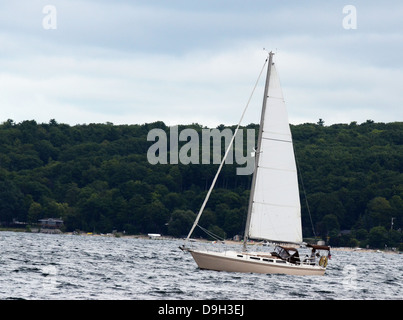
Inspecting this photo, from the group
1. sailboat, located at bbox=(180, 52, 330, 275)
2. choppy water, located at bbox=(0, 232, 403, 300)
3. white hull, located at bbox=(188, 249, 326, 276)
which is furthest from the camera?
sailboat, located at bbox=(180, 52, 330, 275)

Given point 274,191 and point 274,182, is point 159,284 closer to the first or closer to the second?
point 274,191

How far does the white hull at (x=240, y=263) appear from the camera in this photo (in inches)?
2386

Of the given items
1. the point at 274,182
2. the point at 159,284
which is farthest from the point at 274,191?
the point at 159,284

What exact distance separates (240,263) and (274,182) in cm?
692

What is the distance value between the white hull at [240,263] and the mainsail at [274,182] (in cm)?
200

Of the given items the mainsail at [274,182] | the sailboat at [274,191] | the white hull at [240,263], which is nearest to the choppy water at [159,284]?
the white hull at [240,263]

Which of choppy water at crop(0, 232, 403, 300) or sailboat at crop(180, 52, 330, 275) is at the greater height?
sailboat at crop(180, 52, 330, 275)

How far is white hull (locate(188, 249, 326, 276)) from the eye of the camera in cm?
6059

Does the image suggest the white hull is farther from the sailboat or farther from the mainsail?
the mainsail

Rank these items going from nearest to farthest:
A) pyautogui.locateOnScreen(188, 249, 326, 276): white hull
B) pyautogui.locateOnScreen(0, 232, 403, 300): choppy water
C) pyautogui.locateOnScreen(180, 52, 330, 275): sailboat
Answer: pyautogui.locateOnScreen(0, 232, 403, 300): choppy water
pyautogui.locateOnScreen(188, 249, 326, 276): white hull
pyautogui.locateOnScreen(180, 52, 330, 275): sailboat

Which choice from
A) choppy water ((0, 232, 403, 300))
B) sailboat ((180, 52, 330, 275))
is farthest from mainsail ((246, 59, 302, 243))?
choppy water ((0, 232, 403, 300))

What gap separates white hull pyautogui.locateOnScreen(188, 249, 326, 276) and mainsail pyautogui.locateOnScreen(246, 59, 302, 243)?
1999 millimetres
